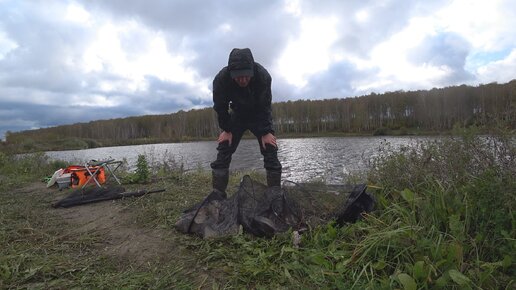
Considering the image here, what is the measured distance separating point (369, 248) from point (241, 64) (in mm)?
2362

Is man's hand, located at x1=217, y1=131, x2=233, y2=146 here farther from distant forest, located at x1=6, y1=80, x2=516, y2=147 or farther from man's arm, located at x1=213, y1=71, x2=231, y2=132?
distant forest, located at x1=6, y1=80, x2=516, y2=147

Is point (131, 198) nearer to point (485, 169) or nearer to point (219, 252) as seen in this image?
point (219, 252)

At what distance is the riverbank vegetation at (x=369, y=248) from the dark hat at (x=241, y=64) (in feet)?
5.99

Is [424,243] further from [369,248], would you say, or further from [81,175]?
[81,175]

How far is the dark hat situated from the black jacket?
9.0 inches

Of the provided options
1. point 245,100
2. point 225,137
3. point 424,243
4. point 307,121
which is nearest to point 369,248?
point 424,243

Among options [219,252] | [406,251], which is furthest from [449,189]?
[219,252]

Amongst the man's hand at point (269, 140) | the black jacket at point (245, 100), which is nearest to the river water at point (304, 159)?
the man's hand at point (269, 140)

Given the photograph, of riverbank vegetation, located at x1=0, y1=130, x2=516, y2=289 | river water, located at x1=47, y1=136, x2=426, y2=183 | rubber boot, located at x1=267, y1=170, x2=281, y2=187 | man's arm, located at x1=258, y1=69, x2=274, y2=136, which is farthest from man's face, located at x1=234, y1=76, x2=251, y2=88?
river water, located at x1=47, y1=136, x2=426, y2=183

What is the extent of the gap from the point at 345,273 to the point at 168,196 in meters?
3.68

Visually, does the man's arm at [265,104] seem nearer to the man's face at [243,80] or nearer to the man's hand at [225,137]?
the man's face at [243,80]

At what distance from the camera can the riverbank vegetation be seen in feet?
7.25

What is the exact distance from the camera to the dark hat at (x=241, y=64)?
3575 mm

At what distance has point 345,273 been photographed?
2.33 m
